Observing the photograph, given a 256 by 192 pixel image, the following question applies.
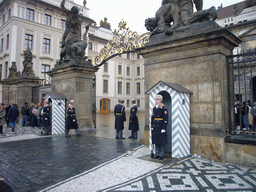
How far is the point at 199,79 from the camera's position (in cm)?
618

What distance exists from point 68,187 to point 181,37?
206 inches

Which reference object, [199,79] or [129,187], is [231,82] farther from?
[129,187]

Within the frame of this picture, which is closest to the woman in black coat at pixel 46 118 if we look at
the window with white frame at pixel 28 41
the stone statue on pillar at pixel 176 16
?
the stone statue on pillar at pixel 176 16

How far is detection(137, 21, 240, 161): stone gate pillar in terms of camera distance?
575cm

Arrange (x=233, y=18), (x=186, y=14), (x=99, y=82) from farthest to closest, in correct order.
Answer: (x=99, y=82), (x=233, y=18), (x=186, y=14)

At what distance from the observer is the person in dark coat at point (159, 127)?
18.1 feet

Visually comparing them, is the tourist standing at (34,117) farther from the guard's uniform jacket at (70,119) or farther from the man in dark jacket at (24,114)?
the guard's uniform jacket at (70,119)

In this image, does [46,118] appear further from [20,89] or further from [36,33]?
[36,33]

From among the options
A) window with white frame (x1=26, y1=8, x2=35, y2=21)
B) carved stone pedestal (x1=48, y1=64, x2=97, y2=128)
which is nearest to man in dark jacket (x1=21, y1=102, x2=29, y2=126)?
carved stone pedestal (x1=48, y1=64, x2=97, y2=128)

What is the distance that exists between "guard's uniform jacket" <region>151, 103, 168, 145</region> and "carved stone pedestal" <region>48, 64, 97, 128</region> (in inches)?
249

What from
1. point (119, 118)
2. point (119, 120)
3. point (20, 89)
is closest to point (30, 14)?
point (20, 89)

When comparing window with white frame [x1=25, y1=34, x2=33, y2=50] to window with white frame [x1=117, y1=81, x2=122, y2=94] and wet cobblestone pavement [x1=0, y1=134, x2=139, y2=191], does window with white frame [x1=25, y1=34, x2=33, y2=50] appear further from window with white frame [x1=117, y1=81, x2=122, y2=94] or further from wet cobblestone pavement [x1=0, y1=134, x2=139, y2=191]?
wet cobblestone pavement [x1=0, y1=134, x2=139, y2=191]

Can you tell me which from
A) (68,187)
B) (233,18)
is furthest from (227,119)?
(233,18)

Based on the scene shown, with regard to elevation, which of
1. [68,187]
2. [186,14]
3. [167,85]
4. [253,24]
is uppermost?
[253,24]
